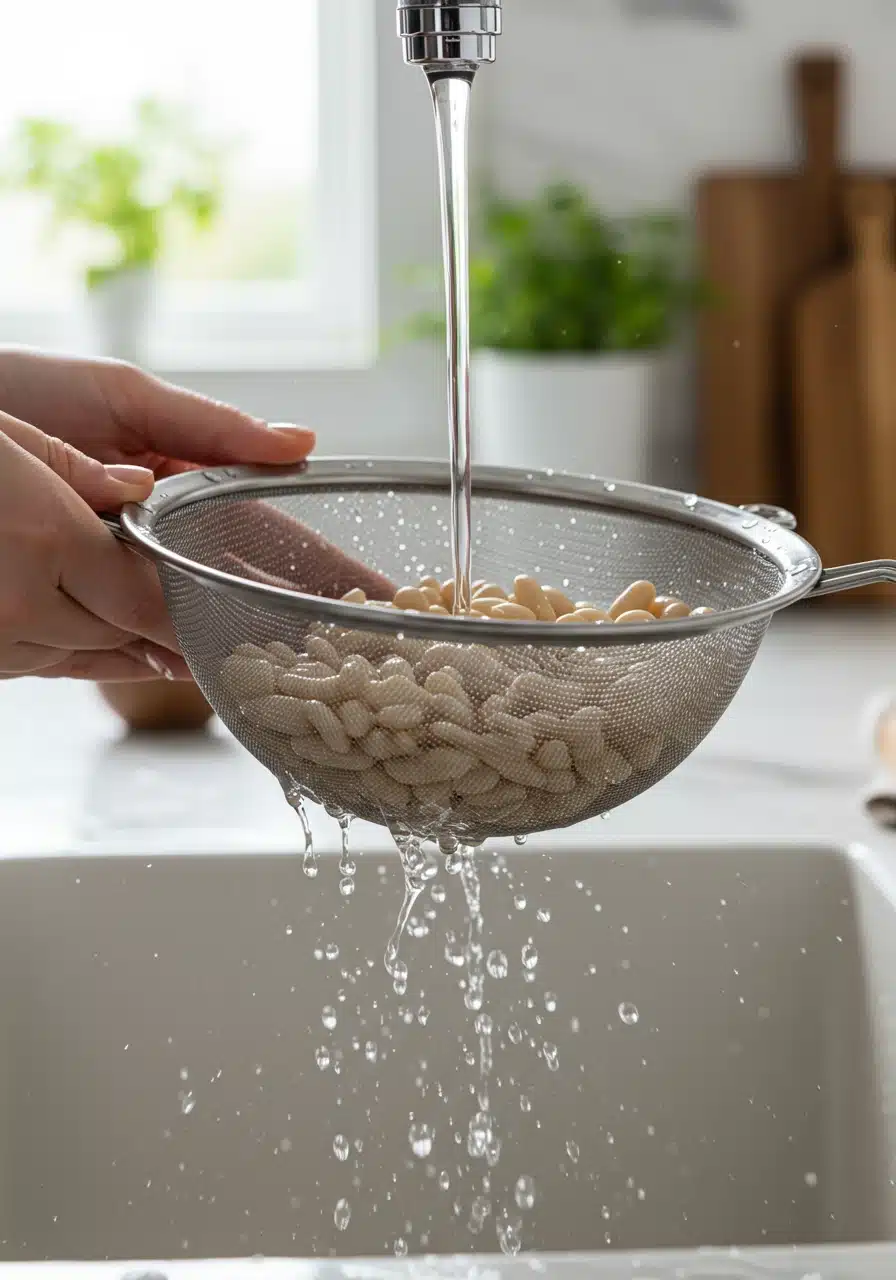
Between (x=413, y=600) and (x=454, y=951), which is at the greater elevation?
(x=413, y=600)

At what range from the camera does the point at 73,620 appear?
0.71 metres

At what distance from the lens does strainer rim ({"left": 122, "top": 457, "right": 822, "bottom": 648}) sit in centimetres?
49

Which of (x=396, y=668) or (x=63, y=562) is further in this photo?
(x=63, y=562)

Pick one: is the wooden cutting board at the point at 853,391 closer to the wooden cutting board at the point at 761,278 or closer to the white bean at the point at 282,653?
the wooden cutting board at the point at 761,278

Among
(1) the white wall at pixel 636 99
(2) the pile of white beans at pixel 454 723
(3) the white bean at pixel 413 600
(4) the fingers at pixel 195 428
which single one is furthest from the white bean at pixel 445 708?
(1) the white wall at pixel 636 99

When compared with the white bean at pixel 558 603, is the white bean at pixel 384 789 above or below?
below

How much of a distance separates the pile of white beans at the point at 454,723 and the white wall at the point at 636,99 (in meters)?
1.00

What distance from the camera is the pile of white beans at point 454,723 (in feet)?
1.81

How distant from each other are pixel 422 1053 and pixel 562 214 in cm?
95

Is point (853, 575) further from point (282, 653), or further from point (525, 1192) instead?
point (525, 1192)

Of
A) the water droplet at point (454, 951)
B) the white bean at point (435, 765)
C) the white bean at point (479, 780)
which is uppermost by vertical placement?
the white bean at point (435, 765)

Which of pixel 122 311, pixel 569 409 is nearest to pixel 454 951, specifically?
pixel 569 409

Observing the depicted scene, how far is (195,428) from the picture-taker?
2.59 feet

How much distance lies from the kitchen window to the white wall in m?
0.14
